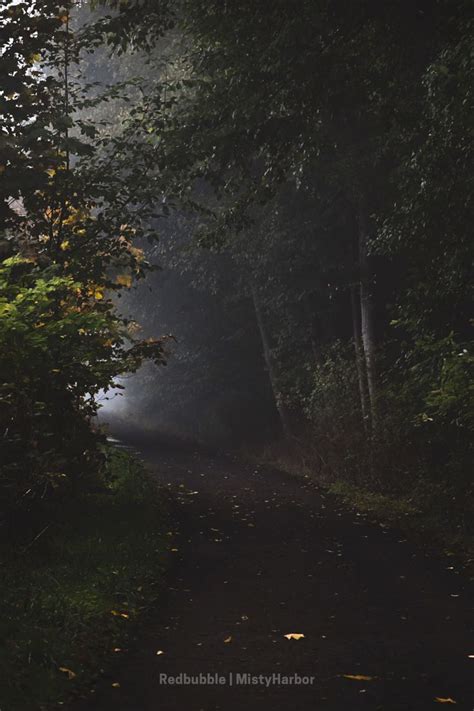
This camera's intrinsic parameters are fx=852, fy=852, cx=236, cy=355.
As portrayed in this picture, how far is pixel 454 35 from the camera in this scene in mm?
10703

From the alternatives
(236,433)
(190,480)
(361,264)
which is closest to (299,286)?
(361,264)

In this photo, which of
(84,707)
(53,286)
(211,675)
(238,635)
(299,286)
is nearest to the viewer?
(84,707)

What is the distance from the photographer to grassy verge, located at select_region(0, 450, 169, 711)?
6.25 metres

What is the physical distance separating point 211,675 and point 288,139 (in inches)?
380

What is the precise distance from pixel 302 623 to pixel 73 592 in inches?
88.9

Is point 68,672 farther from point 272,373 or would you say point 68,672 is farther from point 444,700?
point 272,373

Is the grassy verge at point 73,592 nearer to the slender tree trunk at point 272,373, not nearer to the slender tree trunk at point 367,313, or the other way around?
the slender tree trunk at point 367,313

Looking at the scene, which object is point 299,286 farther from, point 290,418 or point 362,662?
point 362,662

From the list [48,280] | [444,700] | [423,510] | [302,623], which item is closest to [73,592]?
[302,623]

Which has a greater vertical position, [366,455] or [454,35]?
[454,35]

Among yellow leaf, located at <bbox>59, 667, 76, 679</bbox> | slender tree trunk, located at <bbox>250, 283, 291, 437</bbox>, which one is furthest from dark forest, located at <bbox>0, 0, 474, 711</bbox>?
slender tree trunk, located at <bbox>250, 283, 291, 437</bbox>

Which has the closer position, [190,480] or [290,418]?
[190,480]

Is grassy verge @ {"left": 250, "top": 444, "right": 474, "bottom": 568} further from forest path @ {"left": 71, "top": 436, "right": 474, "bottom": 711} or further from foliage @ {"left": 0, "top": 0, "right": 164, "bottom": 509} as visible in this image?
foliage @ {"left": 0, "top": 0, "right": 164, "bottom": 509}

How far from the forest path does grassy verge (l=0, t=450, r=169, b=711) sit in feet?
0.85
